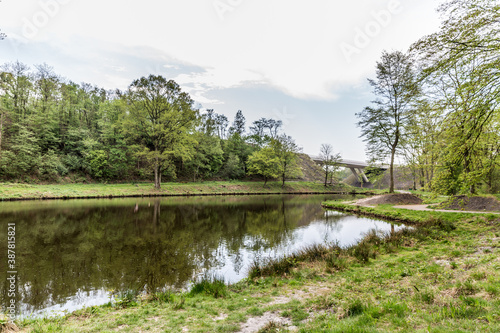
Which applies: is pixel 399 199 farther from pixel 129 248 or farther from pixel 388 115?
pixel 129 248

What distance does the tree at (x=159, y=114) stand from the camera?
34.0 m

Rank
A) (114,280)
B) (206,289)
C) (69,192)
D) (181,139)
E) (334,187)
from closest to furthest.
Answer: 1. (206,289)
2. (114,280)
3. (69,192)
4. (181,139)
5. (334,187)

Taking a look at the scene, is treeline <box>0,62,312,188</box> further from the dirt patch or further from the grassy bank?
the dirt patch

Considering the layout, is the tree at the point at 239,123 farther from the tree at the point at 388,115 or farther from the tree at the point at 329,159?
the tree at the point at 388,115

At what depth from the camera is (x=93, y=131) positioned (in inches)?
1766

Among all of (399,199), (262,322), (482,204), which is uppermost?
(482,204)

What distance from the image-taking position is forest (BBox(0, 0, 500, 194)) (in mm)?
7871

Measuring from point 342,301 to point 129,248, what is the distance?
890cm

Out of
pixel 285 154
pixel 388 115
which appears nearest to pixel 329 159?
pixel 285 154

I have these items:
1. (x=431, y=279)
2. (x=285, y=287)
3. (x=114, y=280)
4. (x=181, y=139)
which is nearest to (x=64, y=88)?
(x=181, y=139)

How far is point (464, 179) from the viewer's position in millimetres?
8664

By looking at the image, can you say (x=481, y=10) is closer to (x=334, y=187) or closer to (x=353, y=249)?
(x=353, y=249)

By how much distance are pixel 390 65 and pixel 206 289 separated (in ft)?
91.4

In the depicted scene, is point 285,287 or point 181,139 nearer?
point 285,287
